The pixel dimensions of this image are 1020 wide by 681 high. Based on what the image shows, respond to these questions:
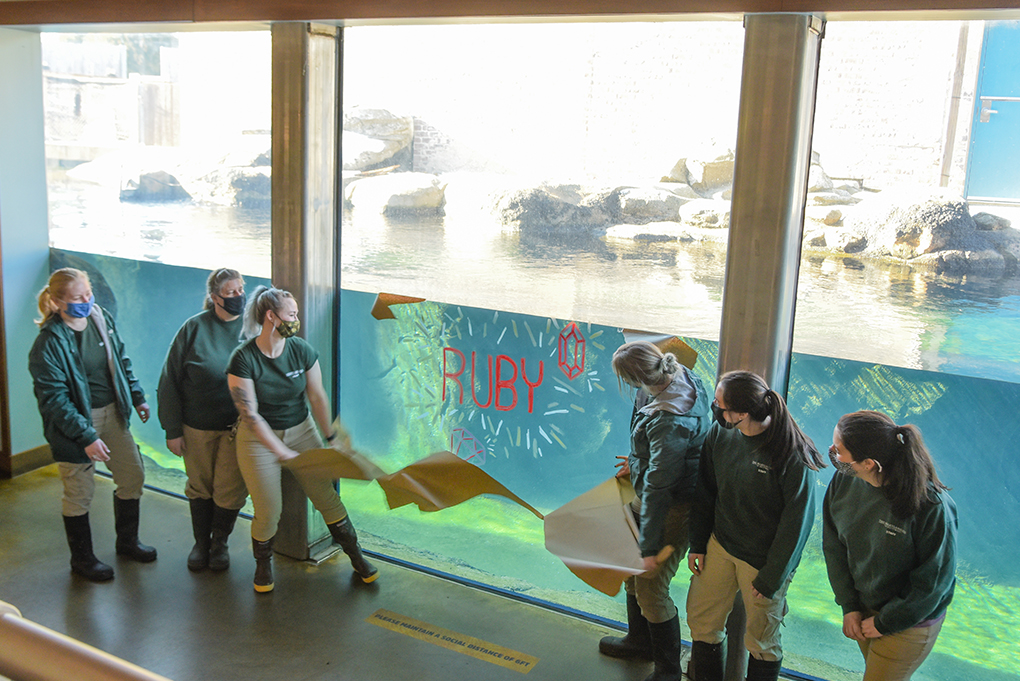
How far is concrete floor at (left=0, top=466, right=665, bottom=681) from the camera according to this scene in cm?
378

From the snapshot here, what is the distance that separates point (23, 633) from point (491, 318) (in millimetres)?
3628

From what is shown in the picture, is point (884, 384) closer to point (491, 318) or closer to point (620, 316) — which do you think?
point (620, 316)

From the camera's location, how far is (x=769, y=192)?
330 cm

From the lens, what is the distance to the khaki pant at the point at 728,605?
323 cm

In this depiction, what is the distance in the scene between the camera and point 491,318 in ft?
14.0

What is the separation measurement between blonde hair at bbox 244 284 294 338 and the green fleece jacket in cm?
84

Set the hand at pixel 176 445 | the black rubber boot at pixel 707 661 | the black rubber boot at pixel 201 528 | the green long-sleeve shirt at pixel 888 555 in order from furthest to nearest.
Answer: the black rubber boot at pixel 201 528 < the hand at pixel 176 445 < the black rubber boot at pixel 707 661 < the green long-sleeve shirt at pixel 888 555

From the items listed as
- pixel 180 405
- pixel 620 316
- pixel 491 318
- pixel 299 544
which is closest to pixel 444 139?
pixel 491 318

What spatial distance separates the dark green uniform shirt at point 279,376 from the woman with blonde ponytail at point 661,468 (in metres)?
1.79

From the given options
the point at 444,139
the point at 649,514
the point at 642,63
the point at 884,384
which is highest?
the point at 642,63

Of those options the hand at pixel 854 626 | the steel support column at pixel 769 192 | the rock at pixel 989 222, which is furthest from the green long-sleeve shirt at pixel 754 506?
the rock at pixel 989 222

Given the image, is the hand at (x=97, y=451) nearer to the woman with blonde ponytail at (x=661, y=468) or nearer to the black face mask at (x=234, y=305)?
the black face mask at (x=234, y=305)

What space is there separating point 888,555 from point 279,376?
292 centimetres

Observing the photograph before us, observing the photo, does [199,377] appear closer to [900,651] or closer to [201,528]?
[201,528]
